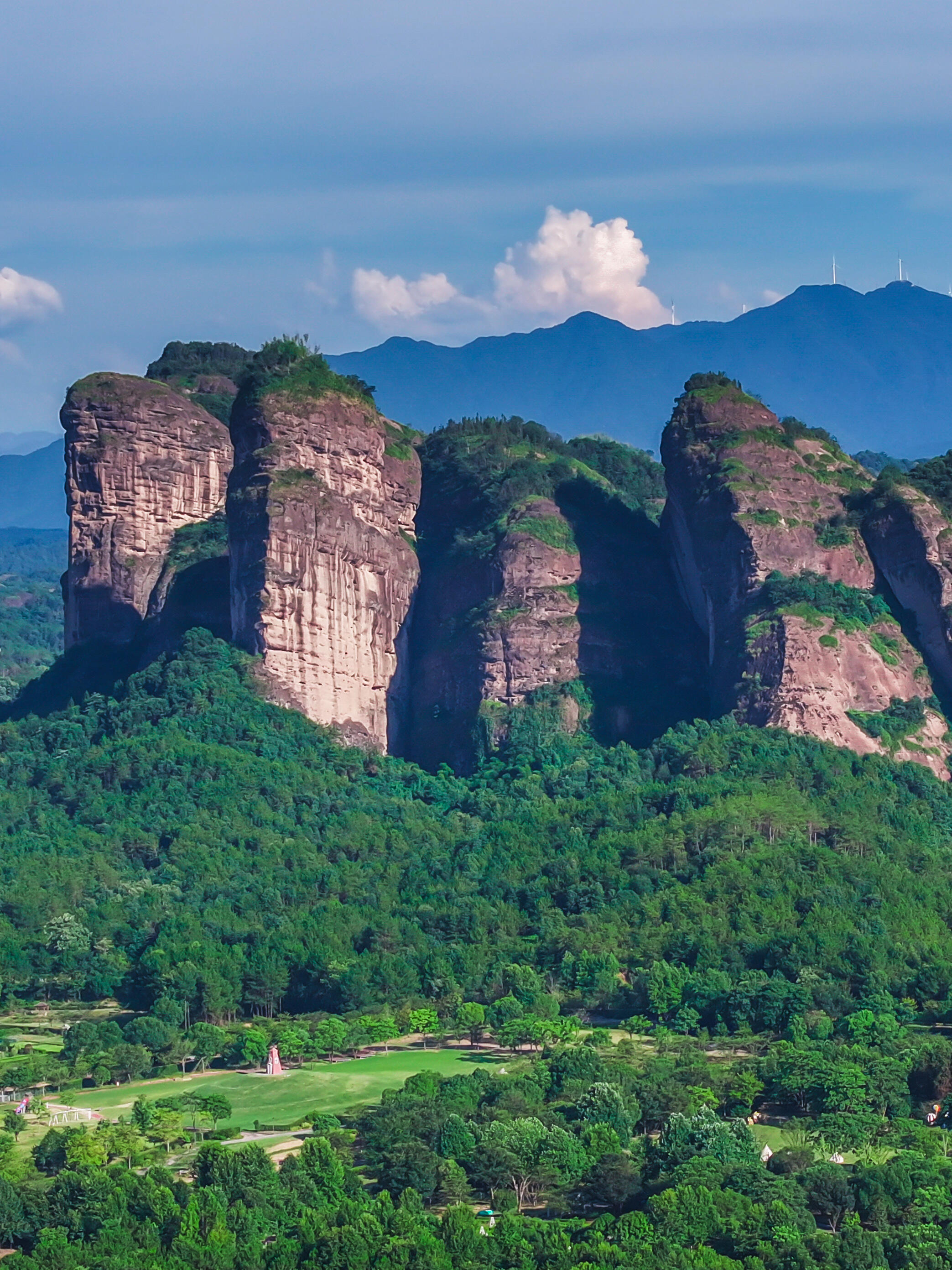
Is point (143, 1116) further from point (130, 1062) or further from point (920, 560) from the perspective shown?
point (920, 560)

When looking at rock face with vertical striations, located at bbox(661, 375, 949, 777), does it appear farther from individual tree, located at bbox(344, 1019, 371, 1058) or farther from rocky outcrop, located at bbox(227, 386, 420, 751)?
individual tree, located at bbox(344, 1019, 371, 1058)

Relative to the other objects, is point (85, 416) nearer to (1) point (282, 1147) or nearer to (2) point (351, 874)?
(2) point (351, 874)

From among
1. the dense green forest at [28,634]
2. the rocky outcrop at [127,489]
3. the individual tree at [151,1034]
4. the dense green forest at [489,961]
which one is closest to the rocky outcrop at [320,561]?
the dense green forest at [489,961]

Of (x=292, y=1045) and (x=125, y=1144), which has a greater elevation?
(x=292, y=1045)

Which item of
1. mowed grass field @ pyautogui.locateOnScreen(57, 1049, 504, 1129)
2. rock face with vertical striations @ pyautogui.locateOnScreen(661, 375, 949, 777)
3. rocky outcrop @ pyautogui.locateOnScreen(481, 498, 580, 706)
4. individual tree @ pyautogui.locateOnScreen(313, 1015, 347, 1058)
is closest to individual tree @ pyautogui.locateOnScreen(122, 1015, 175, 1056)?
mowed grass field @ pyautogui.locateOnScreen(57, 1049, 504, 1129)

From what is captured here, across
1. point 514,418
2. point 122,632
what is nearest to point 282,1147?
point 122,632

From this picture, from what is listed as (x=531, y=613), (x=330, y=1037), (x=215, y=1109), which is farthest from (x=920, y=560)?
(x=215, y=1109)
